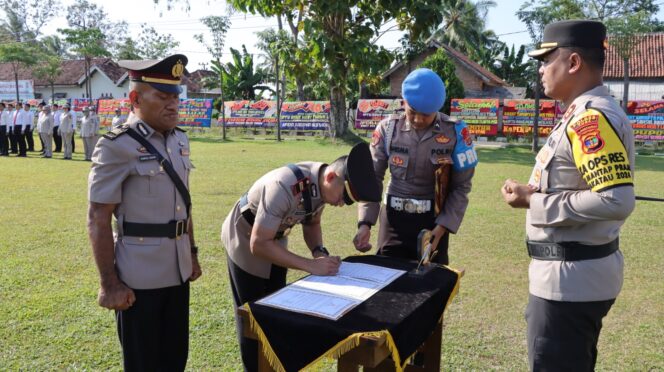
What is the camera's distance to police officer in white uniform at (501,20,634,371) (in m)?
2.06

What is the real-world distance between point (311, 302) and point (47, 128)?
1645 cm

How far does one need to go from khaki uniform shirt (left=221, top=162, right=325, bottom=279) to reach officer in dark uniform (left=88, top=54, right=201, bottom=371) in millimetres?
247

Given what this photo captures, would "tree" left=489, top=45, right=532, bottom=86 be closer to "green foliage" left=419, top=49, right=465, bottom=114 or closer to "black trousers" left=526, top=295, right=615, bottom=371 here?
"green foliage" left=419, top=49, right=465, bottom=114

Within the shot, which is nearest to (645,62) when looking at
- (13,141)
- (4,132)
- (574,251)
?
(13,141)

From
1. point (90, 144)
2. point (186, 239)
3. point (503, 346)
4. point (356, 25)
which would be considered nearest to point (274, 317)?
point (186, 239)

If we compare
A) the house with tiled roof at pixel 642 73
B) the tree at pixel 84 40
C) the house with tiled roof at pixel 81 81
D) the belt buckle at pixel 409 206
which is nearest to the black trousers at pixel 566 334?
the belt buckle at pixel 409 206

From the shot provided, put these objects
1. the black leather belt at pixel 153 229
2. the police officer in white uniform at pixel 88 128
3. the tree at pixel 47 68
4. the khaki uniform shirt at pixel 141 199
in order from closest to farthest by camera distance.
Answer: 1. the khaki uniform shirt at pixel 141 199
2. the black leather belt at pixel 153 229
3. the police officer in white uniform at pixel 88 128
4. the tree at pixel 47 68

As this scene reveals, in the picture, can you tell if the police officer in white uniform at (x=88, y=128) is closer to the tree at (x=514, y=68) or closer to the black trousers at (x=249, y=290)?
the black trousers at (x=249, y=290)

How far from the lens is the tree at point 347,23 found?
1767 cm

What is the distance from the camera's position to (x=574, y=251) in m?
2.16

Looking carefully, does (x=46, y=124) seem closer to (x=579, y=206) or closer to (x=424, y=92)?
(x=424, y=92)

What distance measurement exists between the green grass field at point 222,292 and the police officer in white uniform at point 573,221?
3.69ft

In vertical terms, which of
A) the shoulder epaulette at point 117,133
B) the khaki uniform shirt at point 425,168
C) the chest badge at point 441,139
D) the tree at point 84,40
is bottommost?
the khaki uniform shirt at point 425,168

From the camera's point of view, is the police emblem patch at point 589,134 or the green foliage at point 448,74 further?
the green foliage at point 448,74
